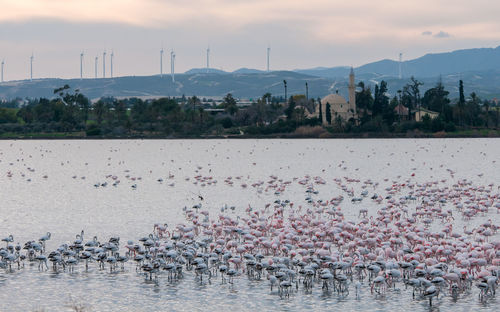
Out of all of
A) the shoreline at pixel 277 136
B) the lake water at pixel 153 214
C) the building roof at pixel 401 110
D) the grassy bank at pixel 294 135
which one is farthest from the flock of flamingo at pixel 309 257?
the building roof at pixel 401 110

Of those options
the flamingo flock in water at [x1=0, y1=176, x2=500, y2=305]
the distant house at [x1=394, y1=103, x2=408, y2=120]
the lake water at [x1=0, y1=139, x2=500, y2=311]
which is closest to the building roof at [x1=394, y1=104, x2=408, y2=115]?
the distant house at [x1=394, y1=103, x2=408, y2=120]

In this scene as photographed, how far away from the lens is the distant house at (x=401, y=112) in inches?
Answer: 6883

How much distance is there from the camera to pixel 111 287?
22234 millimetres

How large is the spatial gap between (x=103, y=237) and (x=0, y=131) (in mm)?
166285

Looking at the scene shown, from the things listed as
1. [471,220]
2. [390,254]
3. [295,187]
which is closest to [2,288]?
[390,254]

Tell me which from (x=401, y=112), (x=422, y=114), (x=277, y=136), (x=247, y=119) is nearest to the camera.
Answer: (x=277, y=136)

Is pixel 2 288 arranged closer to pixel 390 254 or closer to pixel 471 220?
pixel 390 254

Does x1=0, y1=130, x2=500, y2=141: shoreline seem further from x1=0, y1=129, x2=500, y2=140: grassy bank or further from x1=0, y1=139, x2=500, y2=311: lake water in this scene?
x1=0, y1=139, x2=500, y2=311: lake water

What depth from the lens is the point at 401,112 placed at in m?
181

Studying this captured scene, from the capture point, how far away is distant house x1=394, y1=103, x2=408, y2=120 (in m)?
175

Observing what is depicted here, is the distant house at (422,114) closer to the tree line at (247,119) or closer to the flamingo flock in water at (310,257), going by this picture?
the tree line at (247,119)

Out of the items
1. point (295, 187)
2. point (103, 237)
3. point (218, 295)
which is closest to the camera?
point (218, 295)


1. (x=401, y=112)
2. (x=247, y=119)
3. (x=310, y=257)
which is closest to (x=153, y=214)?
(x=310, y=257)

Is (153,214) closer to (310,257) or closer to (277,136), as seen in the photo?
(310,257)
